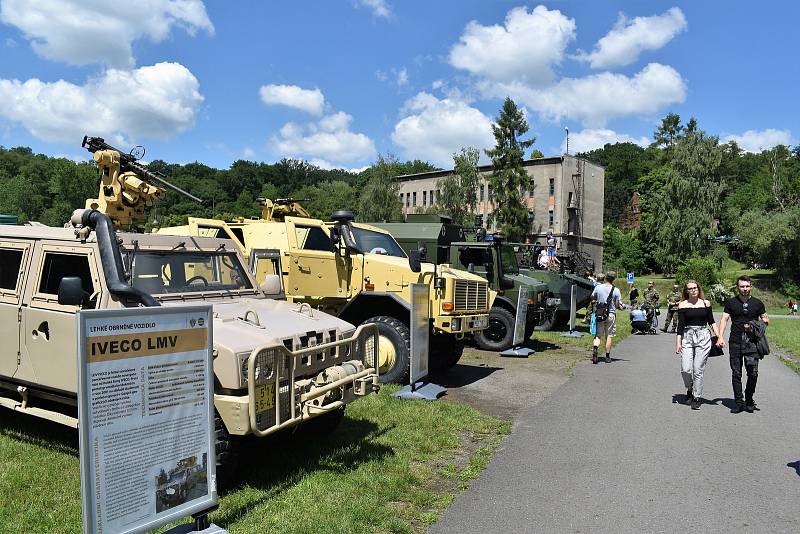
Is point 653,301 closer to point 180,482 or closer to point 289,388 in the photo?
point 289,388

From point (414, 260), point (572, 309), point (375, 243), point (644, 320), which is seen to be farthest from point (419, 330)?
point (644, 320)

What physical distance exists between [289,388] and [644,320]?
55.3 feet

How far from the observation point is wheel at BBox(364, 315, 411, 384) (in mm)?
8820

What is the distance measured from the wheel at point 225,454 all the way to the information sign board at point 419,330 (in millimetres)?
3434

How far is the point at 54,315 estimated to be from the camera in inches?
213

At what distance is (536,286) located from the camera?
14922 millimetres

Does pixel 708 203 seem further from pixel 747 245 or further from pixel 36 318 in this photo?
pixel 36 318

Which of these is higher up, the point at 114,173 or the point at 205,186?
the point at 205,186

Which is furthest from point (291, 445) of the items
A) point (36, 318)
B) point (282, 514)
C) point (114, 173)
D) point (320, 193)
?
point (320, 193)

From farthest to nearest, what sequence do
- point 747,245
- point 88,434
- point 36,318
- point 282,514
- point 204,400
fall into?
point 747,245
point 36,318
point 282,514
point 204,400
point 88,434

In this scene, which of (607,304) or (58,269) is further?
(607,304)

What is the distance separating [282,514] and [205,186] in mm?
78170

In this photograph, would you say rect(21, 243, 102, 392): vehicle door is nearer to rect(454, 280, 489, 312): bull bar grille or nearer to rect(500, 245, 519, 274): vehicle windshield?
rect(454, 280, 489, 312): bull bar grille

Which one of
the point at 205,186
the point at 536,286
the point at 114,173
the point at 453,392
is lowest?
the point at 453,392
